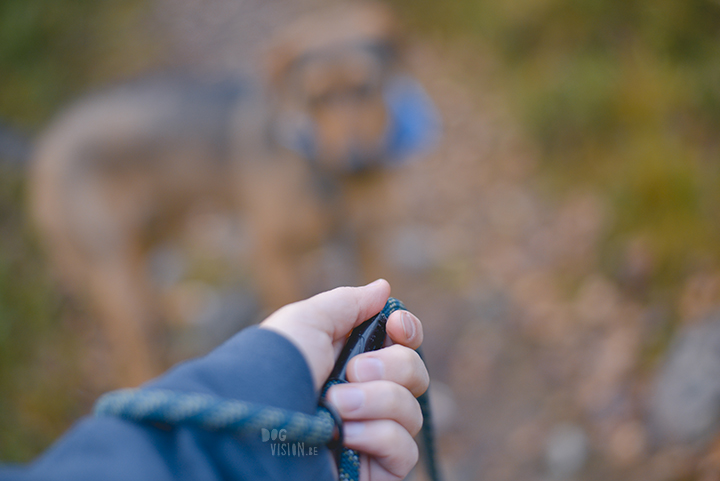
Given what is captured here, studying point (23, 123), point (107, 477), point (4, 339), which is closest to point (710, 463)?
point (107, 477)

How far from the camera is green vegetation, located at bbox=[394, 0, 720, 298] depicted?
8.24ft

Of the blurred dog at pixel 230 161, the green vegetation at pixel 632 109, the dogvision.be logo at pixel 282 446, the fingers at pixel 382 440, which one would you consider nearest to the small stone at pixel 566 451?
the green vegetation at pixel 632 109

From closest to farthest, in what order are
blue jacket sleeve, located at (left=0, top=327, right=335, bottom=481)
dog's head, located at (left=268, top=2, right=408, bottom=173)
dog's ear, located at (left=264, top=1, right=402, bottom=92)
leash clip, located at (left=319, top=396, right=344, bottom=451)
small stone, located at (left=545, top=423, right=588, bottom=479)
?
blue jacket sleeve, located at (left=0, top=327, right=335, bottom=481) < leash clip, located at (left=319, top=396, right=344, bottom=451) < small stone, located at (left=545, top=423, right=588, bottom=479) < dog's head, located at (left=268, top=2, right=408, bottom=173) < dog's ear, located at (left=264, top=1, right=402, bottom=92)

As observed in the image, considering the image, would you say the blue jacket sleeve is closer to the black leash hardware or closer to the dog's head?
the black leash hardware

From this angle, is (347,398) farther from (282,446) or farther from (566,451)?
(566,451)

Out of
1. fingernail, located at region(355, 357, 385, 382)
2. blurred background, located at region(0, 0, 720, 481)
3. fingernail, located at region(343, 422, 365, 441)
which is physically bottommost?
fingernail, located at region(343, 422, 365, 441)

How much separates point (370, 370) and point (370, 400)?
5 cm

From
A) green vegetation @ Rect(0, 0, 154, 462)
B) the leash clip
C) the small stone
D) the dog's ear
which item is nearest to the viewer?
the leash clip

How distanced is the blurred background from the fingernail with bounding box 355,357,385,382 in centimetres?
169

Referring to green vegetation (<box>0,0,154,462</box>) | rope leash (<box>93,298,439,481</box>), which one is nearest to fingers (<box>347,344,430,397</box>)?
rope leash (<box>93,298,439,481</box>)

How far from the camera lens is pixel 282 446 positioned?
2.13 feet

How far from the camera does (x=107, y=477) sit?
537 millimetres

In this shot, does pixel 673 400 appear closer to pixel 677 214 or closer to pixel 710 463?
pixel 710 463

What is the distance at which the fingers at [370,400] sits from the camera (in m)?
0.71
